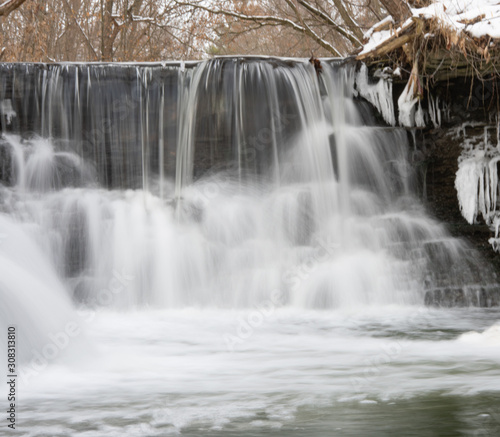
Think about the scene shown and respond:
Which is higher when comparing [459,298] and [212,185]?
[212,185]

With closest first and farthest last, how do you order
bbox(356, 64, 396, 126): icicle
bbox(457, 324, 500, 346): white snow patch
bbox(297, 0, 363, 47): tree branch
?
bbox(457, 324, 500, 346): white snow patch < bbox(356, 64, 396, 126): icicle < bbox(297, 0, 363, 47): tree branch

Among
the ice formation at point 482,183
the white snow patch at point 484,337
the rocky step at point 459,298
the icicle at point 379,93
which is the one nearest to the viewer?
Result: the white snow patch at point 484,337

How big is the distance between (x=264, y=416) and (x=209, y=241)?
13.3 feet

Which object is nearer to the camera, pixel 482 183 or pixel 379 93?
pixel 482 183

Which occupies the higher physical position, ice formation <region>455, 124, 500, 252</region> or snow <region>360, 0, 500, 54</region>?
snow <region>360, 0, 500, 54</region>

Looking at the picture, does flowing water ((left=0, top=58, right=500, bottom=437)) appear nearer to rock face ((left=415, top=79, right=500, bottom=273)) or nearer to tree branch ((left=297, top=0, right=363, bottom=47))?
rock face ((left=415, top=79, right=500, bottom=273))

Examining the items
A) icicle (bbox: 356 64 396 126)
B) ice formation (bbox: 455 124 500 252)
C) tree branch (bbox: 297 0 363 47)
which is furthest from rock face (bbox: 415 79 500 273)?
tree branch (bbox: 297 0 363 47)

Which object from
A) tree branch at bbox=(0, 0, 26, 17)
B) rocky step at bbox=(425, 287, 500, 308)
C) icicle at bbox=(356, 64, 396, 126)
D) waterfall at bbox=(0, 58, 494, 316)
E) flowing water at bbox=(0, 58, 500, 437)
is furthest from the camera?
tree branch at bbox=(0, 0, 26, 17)

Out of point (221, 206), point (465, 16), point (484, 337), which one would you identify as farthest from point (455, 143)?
point (484, 337)

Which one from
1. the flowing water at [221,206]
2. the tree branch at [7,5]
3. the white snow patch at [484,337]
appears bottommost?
the white snow patch at [484,337]

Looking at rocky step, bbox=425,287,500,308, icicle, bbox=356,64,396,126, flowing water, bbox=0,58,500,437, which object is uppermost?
icicle, bbox=356,64,396,126

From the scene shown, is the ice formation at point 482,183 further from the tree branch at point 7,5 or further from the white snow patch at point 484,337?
the tree branch at point 7,5

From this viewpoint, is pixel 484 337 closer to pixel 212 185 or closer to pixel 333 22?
pixel 212 185

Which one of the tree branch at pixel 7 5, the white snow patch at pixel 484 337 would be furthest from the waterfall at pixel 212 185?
the tree branch at pixel 7 5
